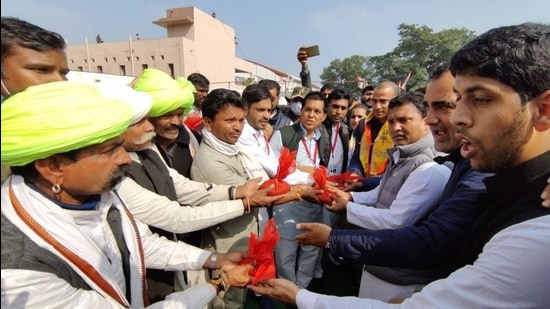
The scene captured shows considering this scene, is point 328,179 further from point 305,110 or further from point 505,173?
point 505,173

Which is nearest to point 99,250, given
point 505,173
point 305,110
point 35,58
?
point 35,58

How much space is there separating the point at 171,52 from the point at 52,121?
3224 centimetres

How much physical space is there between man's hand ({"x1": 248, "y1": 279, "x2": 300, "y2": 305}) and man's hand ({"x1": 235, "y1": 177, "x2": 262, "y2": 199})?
36.6 inches

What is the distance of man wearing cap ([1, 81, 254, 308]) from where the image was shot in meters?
1.17

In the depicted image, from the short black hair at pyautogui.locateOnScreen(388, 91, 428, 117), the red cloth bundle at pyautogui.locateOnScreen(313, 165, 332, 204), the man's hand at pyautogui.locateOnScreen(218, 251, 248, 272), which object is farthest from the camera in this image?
the red cloth bundle at pyautogui.locateOnScreen(313, 165, 332, 204)

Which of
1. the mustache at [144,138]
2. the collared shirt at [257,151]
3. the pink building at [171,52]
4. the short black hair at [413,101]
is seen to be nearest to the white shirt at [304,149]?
the collared shirt at [257,151]

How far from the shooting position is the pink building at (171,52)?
101 ft

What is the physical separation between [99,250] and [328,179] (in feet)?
9.19

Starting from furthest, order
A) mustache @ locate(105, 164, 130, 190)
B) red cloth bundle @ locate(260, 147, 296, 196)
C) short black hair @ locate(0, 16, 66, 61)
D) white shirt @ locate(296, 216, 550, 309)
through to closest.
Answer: red cloth bundle @ locate(260, 147, 296, 196) < short black hair @ locate(0, 16, 66, 61) < mustache @ locate(105, 164, 130, 190) < white shirt @ locate(296, 216, 550, 309)

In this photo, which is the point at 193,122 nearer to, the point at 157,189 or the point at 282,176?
the point at 282,176

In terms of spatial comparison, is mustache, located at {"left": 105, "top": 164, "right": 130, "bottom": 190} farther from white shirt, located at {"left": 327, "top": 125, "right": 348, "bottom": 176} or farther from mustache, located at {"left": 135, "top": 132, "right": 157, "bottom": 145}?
white shirt, located at {"left": 327, "top": 125, "right": 348, "bottom": 176}

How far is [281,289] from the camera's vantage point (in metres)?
1.84

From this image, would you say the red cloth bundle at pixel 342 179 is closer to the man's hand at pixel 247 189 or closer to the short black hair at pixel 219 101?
the man's hand at pixel 247 189

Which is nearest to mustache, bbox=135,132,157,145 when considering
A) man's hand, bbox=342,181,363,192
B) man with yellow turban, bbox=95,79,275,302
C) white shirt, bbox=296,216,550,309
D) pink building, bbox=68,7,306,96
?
man with yellow turban, bbox=95,79,275,302
